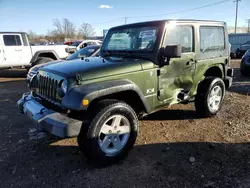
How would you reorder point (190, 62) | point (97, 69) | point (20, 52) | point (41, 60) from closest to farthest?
point (97, 69) < point (190, 62) < point (41, 60) < point (20, 52)

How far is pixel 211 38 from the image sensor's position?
15.0 ft

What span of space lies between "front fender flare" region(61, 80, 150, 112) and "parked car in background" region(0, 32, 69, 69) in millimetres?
7890

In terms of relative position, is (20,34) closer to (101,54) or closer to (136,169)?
(101,54)

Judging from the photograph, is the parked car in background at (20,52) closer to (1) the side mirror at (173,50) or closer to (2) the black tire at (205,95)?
(2) the black tire at (205,95)

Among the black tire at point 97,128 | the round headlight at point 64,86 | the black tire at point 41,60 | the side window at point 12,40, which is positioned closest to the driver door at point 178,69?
the black tire at point 97,128

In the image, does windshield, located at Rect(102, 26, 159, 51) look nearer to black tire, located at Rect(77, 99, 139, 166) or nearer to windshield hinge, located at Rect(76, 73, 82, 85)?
black tire, located at Rect(77, 99, 139, 166)

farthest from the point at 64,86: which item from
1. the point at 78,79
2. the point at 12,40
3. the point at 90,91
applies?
the point at 12,40

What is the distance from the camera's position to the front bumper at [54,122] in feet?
8.73

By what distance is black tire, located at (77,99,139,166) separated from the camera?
284cm

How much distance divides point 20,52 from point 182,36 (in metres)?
8.47

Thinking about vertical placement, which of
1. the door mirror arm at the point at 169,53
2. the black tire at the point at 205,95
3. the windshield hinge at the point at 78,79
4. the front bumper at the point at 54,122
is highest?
the door mirror arm at the point at 169,53

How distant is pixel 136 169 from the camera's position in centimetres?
306

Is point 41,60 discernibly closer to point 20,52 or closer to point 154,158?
point 20,52

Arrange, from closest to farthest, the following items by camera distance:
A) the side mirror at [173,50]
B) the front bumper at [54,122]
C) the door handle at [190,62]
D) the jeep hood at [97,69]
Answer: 1. the front bumper at [54,122]
2. the jeep hood at [97,69]
3. the side mirror at [173,50]
4. the door handle at [190,62]
